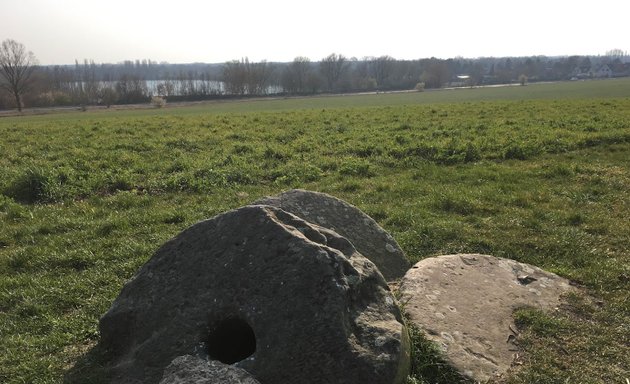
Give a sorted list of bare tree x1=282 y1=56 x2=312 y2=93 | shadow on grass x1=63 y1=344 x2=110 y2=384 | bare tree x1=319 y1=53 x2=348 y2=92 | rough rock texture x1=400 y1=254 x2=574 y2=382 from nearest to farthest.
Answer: shadow on grass x1=63 y1=344 x2=110 y2=384 → rough rock texture x1=400 y1=254 x2=574 y2=382 → bare tree x1=282 y1=56 x2=312 y2=93 → bare tree x1=319 y1=53 x2=348 y2=92

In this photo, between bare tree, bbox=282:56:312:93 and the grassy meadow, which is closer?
the grassy meadow

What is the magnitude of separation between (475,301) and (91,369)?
4152 mm

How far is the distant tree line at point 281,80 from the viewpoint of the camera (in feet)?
300

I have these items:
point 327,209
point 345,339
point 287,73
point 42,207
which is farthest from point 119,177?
point 287,73

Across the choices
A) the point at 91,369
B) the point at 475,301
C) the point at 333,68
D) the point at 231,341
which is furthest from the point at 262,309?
the point at 333,68

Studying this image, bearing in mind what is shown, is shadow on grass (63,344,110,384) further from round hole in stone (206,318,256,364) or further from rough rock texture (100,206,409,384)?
round hole in stone (206,318,256,364)

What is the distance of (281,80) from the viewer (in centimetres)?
12006

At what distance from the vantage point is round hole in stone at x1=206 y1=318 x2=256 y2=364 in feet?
14.4

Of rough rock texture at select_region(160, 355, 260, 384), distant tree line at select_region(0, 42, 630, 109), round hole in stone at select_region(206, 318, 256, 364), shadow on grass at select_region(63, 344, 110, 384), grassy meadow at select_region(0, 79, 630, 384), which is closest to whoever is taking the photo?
rough rock texture at select_region(160, 355, 260, 384)

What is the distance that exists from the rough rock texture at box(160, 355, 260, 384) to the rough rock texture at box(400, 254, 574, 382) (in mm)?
1992

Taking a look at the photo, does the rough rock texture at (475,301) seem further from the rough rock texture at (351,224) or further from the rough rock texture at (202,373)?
the rough rock texture at (202,373)

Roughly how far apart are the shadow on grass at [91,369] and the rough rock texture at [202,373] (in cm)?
81

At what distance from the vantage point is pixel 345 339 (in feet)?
13.2

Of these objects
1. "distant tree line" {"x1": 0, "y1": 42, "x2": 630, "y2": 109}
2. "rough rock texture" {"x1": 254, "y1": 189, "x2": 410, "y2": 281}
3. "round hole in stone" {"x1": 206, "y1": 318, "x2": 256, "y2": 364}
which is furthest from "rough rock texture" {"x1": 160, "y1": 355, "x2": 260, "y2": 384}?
"distant tree line" {"x1": 0, "y1": 42, "x2": 630, "y2": 109}
